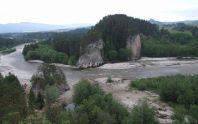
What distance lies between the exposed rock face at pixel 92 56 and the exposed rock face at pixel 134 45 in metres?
11.0

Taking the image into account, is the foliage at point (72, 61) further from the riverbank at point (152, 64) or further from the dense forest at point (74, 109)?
the dense forest at point (74, 109)

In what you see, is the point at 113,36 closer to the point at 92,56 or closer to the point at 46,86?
the point at 92,56

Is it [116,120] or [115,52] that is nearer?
[116,120]

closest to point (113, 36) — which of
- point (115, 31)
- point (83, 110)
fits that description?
point (115, 31)

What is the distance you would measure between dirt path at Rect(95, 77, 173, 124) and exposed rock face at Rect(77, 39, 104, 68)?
27.8 meters

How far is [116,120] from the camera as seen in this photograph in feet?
126

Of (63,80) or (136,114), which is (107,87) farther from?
(136,114)

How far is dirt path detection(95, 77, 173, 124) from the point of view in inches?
1802

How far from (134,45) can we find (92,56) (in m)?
17.4

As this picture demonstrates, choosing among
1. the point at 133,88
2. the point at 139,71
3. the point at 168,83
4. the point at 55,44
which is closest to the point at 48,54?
the point at 55,44

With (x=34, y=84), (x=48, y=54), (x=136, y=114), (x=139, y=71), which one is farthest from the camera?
(x=48, y=54)

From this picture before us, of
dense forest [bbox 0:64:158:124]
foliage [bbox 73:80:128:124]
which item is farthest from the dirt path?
foliage [bbox 73:80:128:124]

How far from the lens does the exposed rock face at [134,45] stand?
11212cm

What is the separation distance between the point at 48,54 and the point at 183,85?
67.0 meters
